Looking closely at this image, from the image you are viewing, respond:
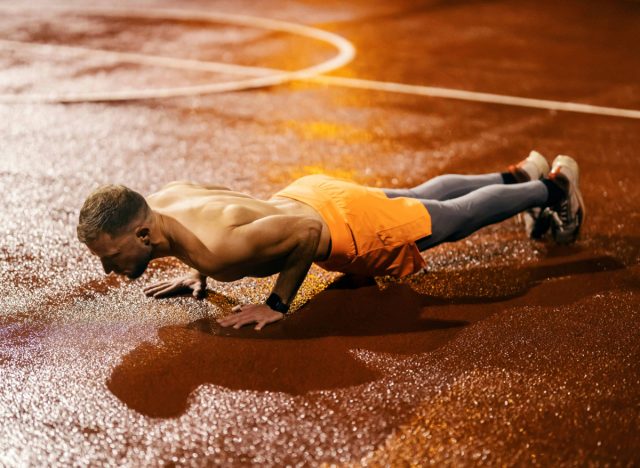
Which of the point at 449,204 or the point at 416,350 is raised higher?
the point at 449,204

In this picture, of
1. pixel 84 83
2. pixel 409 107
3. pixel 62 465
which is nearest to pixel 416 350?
pixel 62 465

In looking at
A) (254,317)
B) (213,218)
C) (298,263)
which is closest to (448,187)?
(298,263)

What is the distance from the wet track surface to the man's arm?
0.13 metres

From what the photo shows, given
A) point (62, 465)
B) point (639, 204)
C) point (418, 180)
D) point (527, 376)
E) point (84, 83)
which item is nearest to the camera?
point (62, 465)

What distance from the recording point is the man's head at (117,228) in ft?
12.1

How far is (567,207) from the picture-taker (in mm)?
5094

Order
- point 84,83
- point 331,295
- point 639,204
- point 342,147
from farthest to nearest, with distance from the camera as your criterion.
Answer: point 84,83, point 342,147, point 639,204, point 331,295

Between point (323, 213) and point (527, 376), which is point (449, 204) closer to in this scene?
point (323, 213)

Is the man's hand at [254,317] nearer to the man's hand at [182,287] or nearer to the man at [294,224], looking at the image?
the man at [294,224]

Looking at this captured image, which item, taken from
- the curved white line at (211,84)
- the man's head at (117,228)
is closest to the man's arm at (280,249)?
the man's head at (117,228)

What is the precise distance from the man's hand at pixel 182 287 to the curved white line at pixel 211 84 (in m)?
4.35

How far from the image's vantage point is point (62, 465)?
3229 mm

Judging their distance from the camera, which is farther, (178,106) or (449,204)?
(178,106)

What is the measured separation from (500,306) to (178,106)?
4824mm
